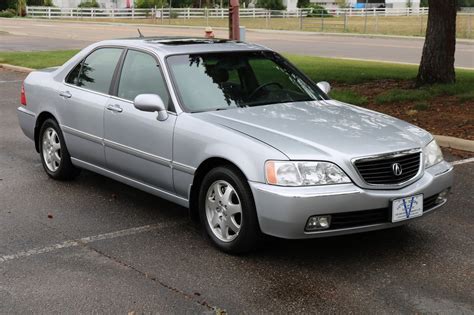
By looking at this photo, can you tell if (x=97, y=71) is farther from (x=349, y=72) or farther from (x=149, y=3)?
(x=149, y=3)

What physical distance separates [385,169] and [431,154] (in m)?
0.65

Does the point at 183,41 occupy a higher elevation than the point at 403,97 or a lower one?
higher

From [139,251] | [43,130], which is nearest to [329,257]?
[139,251]

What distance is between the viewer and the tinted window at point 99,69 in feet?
19.9

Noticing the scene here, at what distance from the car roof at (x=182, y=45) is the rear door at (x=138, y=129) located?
0.11 meters

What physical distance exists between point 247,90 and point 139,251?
66.2 inches

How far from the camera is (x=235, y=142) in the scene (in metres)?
4.62

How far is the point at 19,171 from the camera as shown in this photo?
720cm

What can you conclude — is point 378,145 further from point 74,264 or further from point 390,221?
point 74,264

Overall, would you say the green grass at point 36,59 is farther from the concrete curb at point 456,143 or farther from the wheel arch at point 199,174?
the wheel arch at point 199,174

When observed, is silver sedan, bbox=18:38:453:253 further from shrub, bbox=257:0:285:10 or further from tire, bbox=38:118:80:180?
shrub, bbox=257:0:285:10

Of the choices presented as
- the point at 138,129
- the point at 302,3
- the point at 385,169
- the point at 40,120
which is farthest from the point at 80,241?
the point at 302,3

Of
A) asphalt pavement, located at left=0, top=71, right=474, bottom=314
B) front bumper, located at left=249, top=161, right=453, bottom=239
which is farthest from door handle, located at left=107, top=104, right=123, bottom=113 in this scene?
front bumper, located at left=249, top=161, right=453, bottom=239

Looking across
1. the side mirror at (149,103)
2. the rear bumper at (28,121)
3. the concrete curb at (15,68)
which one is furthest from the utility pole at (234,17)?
the side mirror at (149,103)
